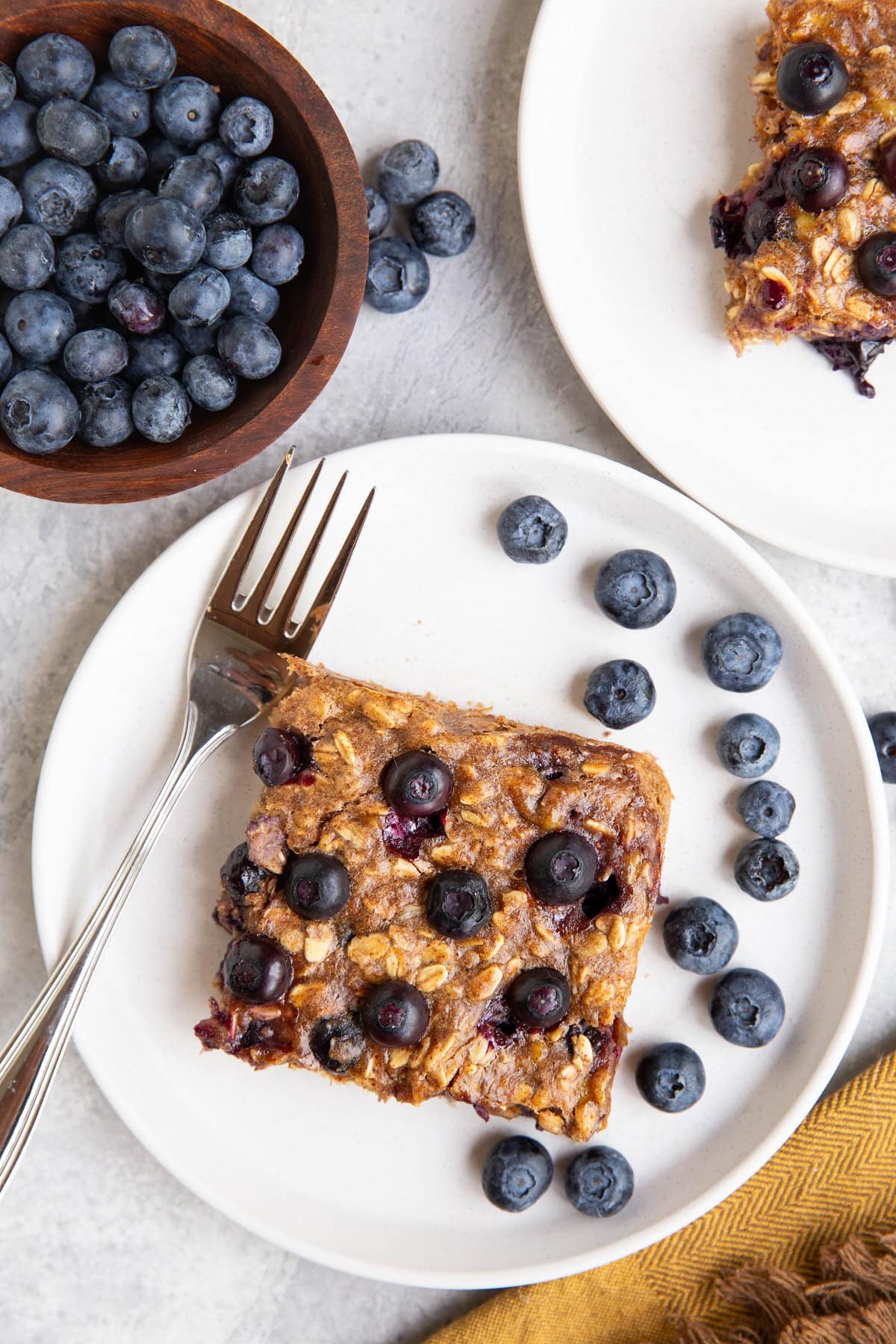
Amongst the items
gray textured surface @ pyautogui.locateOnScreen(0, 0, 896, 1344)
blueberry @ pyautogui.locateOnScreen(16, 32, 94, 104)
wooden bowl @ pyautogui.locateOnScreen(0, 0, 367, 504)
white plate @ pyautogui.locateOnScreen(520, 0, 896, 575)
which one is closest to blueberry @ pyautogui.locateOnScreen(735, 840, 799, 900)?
gray textured surface @ pyautogui.locateOnScreen(0, 0, 896, 1344)

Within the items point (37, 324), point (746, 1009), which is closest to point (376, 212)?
point (37, 324)

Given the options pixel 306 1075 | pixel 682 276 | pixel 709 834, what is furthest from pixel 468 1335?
pixel 682 276

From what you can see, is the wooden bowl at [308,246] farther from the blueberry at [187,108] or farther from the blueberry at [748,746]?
the blueberry at [748,746]

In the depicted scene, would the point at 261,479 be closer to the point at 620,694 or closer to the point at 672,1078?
the point at 620,694

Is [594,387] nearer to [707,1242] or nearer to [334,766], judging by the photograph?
[334,766]

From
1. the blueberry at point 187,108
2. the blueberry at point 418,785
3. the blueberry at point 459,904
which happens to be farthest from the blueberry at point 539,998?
the blueberry at point 187,108
